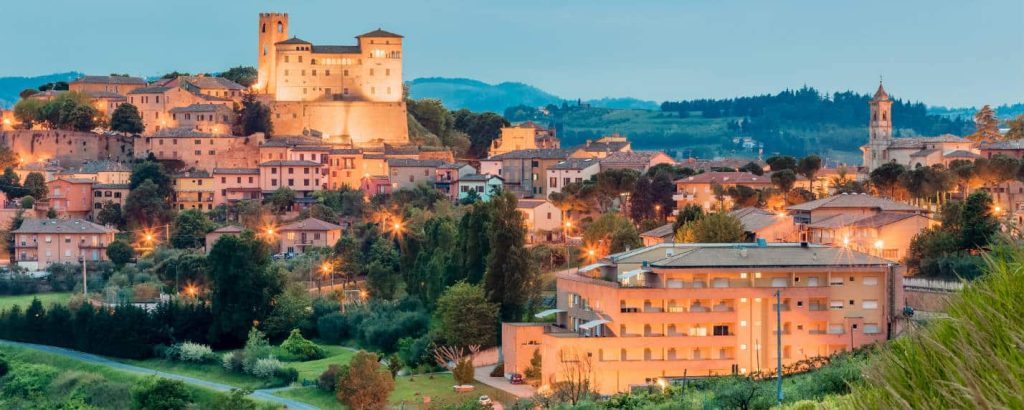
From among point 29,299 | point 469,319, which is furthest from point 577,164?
point 469,319

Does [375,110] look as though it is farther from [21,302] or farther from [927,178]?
[927,178]

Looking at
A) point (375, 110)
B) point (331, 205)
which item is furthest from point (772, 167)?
point (375, 110)

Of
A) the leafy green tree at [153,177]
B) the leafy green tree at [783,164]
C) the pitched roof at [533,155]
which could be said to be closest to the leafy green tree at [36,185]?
the leafy green tree at [153,177]

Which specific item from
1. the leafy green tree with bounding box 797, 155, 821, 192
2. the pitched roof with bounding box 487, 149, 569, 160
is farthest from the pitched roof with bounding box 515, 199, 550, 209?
the pitched roof with bounding box 487, 149, 569, 160

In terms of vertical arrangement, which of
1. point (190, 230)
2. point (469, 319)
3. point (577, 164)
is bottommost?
point (469, 319)

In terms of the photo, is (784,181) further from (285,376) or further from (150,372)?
(150,372)
